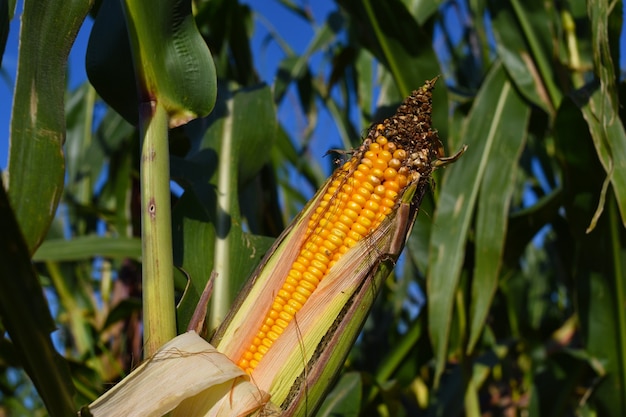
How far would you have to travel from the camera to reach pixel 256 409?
0.84 m

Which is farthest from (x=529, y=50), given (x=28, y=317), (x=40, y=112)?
(x=28, y=317)

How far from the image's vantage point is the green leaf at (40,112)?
0.89 m

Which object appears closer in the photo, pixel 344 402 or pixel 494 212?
pixel 344 402

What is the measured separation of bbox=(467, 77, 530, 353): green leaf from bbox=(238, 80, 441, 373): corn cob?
0.80m

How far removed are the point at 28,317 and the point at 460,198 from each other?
4.02 ft

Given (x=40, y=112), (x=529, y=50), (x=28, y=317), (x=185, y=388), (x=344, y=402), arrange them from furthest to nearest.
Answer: (x=529, y=50)
(x=344, y=402)
(x=40, y=112)
(x=185, y=388)
(x=28, y=317)

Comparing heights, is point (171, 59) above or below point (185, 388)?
above

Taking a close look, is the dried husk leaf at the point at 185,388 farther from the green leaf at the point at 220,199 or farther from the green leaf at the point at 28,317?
the green leaf at the point at 220,199

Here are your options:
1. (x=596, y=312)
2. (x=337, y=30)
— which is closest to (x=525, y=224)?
(x=596, y=312)

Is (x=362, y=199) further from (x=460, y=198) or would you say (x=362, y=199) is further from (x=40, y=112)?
(x=460, y=198)

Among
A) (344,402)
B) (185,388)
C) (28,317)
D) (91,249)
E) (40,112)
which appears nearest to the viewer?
(28,317)

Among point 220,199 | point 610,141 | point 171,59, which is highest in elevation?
point 171,59

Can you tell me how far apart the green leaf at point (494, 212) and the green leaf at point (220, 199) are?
1.88 ft

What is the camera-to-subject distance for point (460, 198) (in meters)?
1.73
